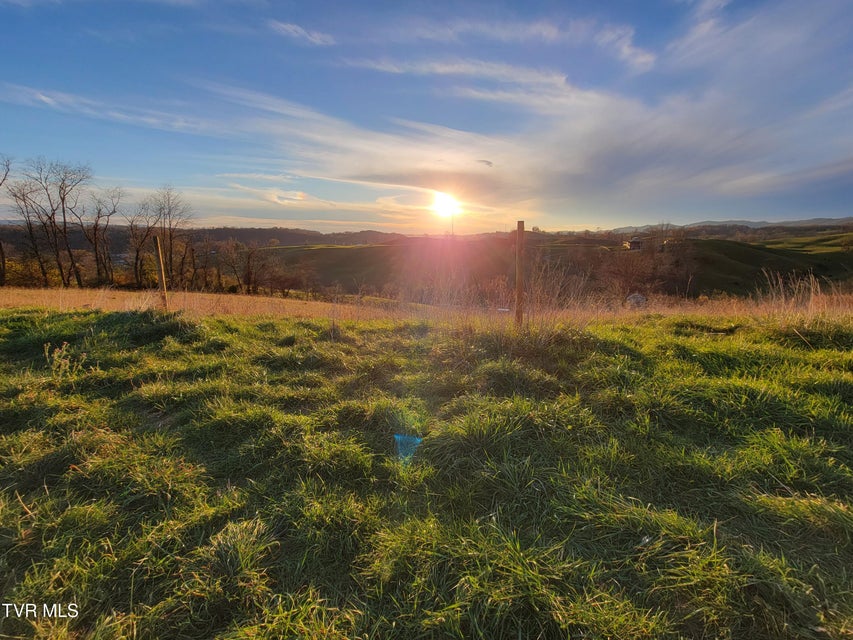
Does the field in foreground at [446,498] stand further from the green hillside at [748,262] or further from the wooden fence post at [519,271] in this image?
the green hillside at [748,262]

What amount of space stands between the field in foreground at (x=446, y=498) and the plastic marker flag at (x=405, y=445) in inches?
3.0

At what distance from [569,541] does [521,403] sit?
4.39 feet

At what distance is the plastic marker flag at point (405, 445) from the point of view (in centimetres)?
298

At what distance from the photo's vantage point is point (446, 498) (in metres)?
2.50

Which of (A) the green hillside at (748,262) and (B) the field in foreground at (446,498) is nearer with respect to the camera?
(B) the field in foreground at (446,498)

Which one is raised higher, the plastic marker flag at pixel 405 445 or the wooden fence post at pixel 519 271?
the wooden fence post at pixel 519 271

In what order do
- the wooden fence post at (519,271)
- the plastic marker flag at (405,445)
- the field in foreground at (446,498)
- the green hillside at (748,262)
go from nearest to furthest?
the field in foreground at (446,498)
the plastic marker flag at (405,445)
the wooden fence post at (519,271)
the green hillside at (748,262)

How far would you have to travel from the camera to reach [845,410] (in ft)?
10.3

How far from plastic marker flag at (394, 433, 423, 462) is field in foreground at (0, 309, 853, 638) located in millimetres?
77

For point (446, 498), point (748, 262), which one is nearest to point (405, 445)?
point (446, 498)

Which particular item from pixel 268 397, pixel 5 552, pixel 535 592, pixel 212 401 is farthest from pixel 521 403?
pixel 5 552

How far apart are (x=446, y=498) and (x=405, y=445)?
725 millimetres

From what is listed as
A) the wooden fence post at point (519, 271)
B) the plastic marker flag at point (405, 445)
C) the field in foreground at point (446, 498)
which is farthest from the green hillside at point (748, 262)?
the plastic marker flag at point (405, 445)

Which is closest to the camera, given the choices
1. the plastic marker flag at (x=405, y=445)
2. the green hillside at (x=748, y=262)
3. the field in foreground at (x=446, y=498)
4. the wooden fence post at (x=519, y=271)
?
the field in foreground at (x=446, y=498)
